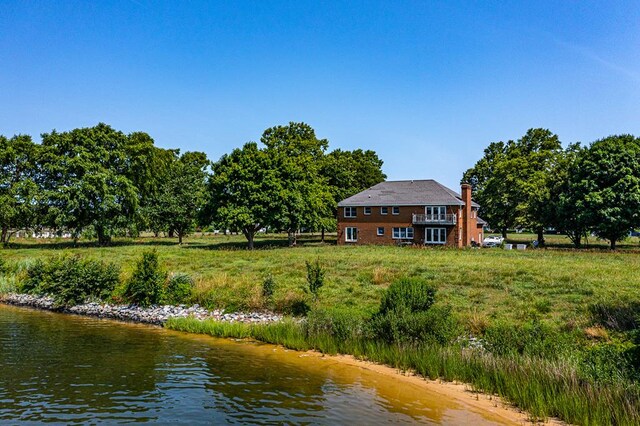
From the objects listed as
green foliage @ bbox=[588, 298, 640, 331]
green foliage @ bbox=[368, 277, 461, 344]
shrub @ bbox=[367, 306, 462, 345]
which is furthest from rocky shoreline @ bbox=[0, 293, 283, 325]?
green foliage @ bbox=[588, 298, 640, 331]

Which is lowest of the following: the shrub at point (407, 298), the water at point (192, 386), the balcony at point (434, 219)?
the water at point (192, 386)

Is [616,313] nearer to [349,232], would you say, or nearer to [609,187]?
[609,187]

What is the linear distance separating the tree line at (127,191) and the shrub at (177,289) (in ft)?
75.9

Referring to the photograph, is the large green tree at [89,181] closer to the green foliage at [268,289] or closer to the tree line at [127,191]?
the tree line at [127,191]

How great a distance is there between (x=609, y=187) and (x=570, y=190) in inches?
168

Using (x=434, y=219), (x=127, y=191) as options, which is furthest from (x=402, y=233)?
(x=127, y=191)

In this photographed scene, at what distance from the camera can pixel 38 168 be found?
183 feet

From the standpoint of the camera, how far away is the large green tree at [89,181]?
2014 inches

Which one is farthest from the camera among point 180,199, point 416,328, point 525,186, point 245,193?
point 525,186

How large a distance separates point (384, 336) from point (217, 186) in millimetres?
38924

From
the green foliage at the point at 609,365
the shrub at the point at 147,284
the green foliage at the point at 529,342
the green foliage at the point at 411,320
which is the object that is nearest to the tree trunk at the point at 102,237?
the shrub at the point at 147,284

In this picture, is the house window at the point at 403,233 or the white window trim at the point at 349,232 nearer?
the house window at the point at 403,233

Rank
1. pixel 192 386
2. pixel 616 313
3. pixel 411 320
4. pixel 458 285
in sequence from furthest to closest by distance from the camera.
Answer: pixel 458 285 < pixel 616 313 < pixel 411 320 < pixel 192 386

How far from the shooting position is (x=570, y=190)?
53.4 m
